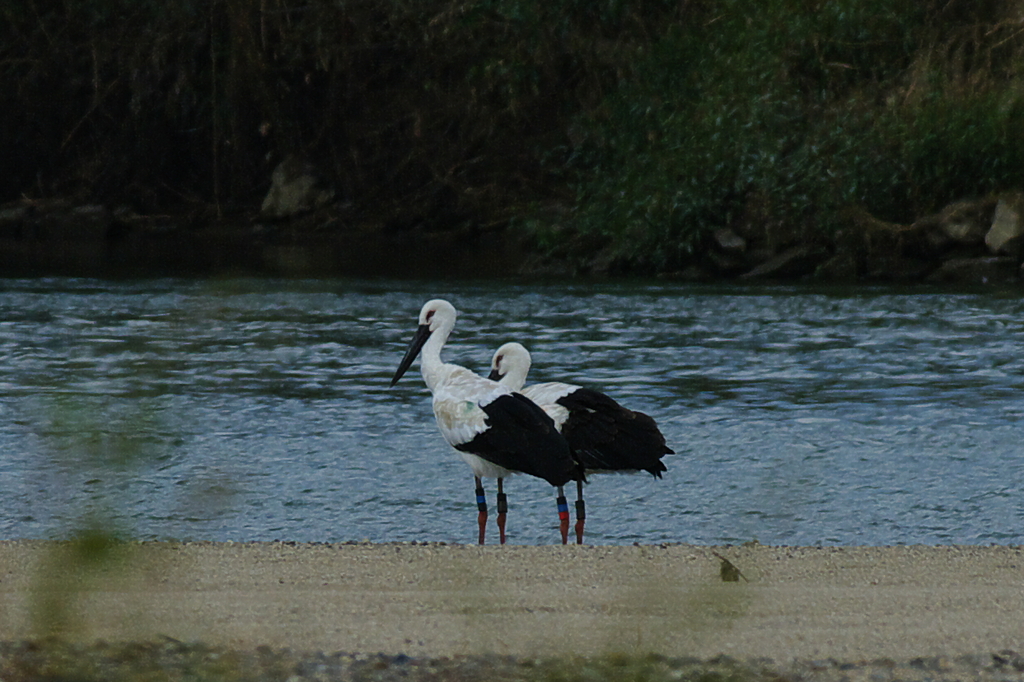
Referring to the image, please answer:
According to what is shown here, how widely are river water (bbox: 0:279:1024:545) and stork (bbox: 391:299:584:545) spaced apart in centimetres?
84

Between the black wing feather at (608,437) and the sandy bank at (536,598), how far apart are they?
618 mm

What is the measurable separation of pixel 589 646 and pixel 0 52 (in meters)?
28.3

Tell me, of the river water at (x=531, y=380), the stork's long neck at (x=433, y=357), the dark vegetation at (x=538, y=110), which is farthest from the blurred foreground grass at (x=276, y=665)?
the dark vegetation at (x=538, y=110)

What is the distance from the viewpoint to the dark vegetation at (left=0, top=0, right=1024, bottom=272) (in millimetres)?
22250

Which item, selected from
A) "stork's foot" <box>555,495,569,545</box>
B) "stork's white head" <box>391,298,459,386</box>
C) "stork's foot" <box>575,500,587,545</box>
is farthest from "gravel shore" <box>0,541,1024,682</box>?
"stork's white head" <box>391,298,459,386</box>

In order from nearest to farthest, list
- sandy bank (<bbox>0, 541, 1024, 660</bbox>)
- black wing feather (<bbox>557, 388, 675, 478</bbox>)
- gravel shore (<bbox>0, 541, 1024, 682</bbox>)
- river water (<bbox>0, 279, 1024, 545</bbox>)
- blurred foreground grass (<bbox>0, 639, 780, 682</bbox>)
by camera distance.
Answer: blurred foreground grass (<bbox>0, 639, 780, 682</bbox>) < gravel shore (<bbox>0, 541, 1024, 682</bbox>) < sandy bank (<bbox>0, 541, 1024, 660</bbox>) < river water (<bbox>0, 279, 1024, 545</bbox>) < black wing feather (<bbox>557, 388, 675, 478</bbox>)

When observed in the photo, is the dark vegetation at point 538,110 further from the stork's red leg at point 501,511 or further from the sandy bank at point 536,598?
the sandy bank at point 536,598

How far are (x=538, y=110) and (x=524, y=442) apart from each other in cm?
2077

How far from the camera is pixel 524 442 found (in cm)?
704

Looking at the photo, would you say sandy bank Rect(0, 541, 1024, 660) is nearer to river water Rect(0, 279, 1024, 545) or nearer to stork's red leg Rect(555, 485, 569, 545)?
river water Rect(0, 279, 1024, 545)

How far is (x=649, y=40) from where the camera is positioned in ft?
80.5

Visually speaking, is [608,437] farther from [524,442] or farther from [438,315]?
[438,315]

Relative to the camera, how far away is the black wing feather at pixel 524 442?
22.9 feet

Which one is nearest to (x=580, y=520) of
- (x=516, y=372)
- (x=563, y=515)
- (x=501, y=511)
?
(x=563, y=515)
